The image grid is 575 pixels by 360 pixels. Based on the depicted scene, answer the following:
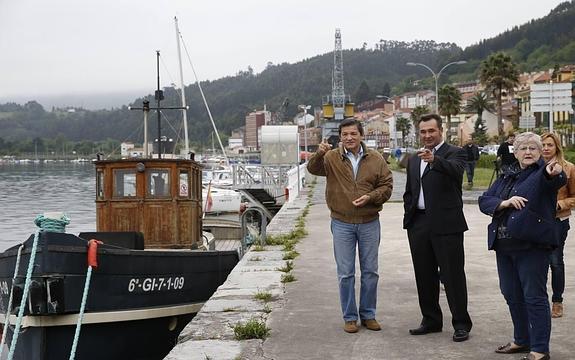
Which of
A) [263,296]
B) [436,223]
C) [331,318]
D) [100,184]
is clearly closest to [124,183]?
[100,184]

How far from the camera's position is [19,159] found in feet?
652

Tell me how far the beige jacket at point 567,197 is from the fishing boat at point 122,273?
183 inches

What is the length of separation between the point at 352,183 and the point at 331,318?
1.47 meters

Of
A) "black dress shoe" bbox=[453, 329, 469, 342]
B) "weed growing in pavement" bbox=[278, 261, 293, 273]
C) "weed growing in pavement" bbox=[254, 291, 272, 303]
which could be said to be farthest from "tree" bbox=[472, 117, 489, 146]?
"black dress shoe" bbox=[453, 329, 469, 342]

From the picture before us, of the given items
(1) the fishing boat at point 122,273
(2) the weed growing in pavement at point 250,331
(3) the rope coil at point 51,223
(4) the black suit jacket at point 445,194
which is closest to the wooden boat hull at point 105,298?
(1) the fishing boat at point 122,273

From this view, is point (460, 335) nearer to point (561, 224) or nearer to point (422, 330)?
point (422, 330)

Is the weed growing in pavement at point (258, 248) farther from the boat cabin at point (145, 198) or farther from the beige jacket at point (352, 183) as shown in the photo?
the beige jacket at point (352, 183)

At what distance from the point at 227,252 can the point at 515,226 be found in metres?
7.75

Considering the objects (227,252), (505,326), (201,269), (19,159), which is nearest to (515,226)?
(505,326)

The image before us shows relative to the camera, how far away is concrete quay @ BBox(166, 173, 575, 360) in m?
5.77

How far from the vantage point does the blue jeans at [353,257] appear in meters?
6.37

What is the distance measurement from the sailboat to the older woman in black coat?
4.04 metres

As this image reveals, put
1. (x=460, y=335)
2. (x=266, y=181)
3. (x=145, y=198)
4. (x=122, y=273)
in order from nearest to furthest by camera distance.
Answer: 1. (x=460, y=335)
2. (x=122, y=273)
3. (x=145, y=198)
4. (x=266, y=181)

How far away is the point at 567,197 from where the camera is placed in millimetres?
6750
